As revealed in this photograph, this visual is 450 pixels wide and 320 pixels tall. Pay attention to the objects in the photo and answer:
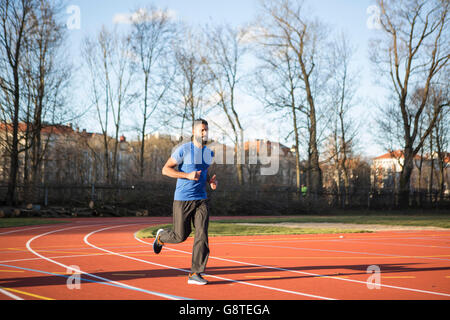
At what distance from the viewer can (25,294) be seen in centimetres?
524

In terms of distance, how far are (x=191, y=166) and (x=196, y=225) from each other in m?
0.83

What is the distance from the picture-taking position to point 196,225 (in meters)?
6.27

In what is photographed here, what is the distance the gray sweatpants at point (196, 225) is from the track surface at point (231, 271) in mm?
369

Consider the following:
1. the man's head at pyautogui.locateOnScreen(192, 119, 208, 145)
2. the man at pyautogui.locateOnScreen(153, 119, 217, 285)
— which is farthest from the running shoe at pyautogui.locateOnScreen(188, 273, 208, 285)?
the man's head at pyautogui.locateOnScreen(192, 119, 208, 145)

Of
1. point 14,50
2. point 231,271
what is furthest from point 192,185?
point 14,50

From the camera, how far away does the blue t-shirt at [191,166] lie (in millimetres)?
6289

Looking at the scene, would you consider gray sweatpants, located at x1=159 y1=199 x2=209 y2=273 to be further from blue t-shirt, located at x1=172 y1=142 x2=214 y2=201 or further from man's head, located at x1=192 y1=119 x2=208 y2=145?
man's head, located at x1=192 y1=119 x2=208 y2=145

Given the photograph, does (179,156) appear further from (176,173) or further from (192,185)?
(192,185)

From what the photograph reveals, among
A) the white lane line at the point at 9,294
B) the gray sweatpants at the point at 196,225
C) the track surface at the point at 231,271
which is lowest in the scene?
the track surface at the point at 231,271

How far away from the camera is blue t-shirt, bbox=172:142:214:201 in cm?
629

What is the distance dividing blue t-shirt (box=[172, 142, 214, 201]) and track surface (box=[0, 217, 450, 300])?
1.21 m
